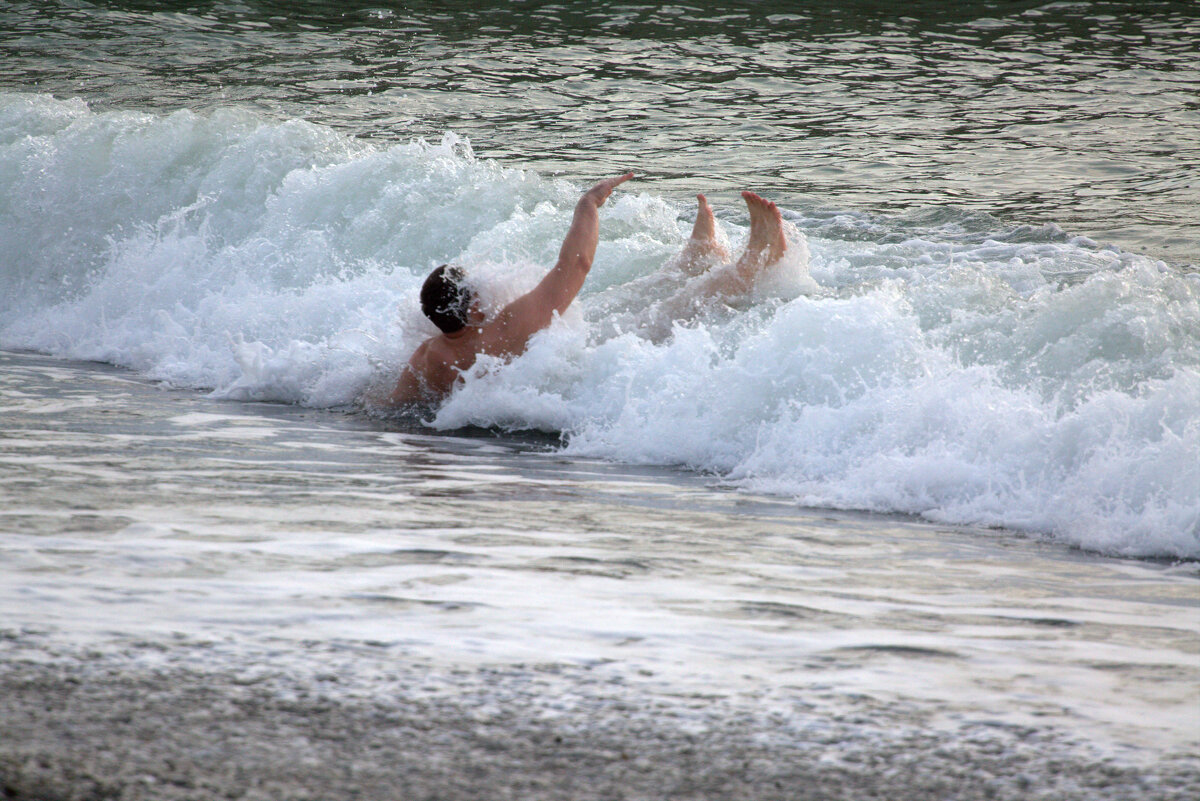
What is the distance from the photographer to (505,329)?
272 inches

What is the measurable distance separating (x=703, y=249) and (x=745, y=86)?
972 cm

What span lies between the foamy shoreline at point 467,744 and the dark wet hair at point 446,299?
3.90m

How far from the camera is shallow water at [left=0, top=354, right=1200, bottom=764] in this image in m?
3.04

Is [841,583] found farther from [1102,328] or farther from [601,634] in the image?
[1102,328]

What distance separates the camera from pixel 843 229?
33.4 ft

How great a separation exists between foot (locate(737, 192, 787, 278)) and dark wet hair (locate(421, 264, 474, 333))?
5.59 feet

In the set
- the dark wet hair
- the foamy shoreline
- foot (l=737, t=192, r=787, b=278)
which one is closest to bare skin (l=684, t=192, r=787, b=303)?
foot (l=737, t=192, r=787, b=278)

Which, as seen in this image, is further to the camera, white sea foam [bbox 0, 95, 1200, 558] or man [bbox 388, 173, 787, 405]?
man [bbox 388, 173, 787, 405]

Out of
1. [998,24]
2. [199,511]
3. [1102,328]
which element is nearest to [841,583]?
[199,511]

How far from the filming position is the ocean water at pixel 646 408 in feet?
10.8

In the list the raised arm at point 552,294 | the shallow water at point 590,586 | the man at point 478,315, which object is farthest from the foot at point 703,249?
the shallow water at point 590,586

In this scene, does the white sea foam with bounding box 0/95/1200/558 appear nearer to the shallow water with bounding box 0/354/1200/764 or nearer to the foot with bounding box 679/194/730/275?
the foot with bounding box 679/194/730/275

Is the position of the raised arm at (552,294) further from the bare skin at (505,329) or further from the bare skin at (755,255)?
the bare skin at (755,255)

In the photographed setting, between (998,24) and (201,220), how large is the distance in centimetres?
1361
